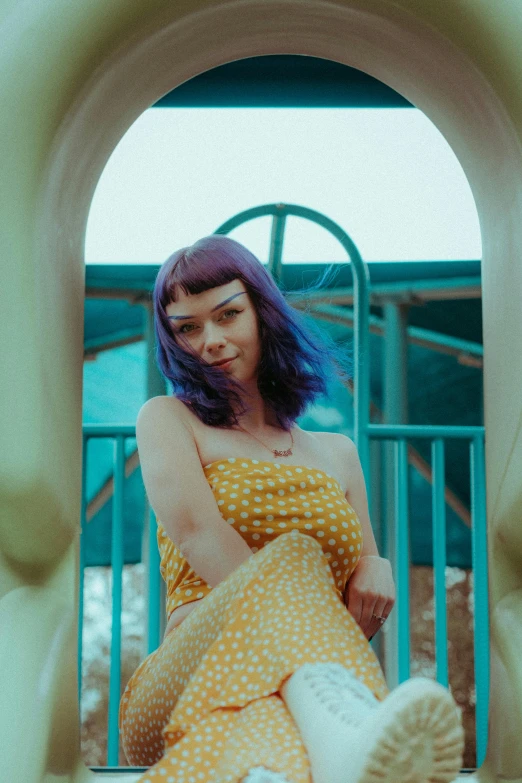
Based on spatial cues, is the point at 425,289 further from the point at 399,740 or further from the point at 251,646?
the point at 399,740

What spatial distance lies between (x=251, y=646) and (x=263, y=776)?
163 mm

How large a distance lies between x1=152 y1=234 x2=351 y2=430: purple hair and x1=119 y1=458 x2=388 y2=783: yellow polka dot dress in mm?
120

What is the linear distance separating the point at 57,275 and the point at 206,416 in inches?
13.4

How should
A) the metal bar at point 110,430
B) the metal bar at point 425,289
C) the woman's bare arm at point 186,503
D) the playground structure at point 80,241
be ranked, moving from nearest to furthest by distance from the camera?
the playground structure at point 80,241
the woman's bare arm at point 186,503
the metal bar at point 110,430
the metal bar at point 425,289

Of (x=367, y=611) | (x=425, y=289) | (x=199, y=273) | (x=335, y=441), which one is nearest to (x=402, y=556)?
(x=335, y=441)

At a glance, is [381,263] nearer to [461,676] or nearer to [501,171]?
[501,171]

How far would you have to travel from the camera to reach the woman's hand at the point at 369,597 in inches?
49.5

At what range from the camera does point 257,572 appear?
98cm

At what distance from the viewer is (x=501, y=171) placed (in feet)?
3.65

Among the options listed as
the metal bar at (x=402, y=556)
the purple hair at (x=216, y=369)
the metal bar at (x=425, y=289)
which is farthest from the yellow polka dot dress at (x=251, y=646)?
the metal bar at (x=425, y=289)

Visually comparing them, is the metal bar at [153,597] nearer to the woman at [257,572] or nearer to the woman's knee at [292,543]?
the woman at [257,572]

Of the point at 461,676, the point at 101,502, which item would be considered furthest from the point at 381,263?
the point at 461,676

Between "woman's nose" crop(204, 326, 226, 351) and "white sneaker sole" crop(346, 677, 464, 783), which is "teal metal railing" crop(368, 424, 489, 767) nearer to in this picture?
"woman's nose" crop(204, 326, 226, 351)

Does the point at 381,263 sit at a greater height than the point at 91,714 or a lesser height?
greater
